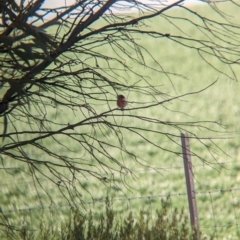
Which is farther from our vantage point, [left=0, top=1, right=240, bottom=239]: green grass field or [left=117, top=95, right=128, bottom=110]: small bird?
[left=0, top=1, right=240, bottom=239]: green grass field

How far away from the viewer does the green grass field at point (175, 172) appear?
976cm

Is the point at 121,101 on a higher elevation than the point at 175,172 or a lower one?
lower

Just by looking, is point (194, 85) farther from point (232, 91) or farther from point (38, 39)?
point (38, 39)

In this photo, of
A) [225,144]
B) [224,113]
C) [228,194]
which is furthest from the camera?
[224,113]

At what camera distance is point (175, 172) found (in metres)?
11.6

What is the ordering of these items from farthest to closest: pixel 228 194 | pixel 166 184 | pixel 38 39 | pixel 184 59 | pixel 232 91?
pixel 184 59
pixel 232 91
pixel 166 184
pixel 228 194
pixel 38 39

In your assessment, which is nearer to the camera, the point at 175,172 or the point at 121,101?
the point at 121,101

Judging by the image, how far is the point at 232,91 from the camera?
1397cm

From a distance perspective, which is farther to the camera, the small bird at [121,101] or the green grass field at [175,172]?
the green grass field at [175,172]

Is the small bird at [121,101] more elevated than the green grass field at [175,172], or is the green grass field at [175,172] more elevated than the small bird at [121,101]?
the green grass field at [175,172]

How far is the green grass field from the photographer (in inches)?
384

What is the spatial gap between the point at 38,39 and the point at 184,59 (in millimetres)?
13326

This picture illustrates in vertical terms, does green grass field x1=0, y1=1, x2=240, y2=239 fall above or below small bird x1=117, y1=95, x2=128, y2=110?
above

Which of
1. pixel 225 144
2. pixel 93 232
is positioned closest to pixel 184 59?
pixel 225 144
